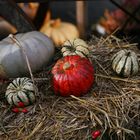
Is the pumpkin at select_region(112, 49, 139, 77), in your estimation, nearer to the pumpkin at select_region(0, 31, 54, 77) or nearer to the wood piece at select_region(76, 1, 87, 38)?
the pumpkin at select_region(0, 31, 54, 77)

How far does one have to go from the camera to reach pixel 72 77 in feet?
8.50

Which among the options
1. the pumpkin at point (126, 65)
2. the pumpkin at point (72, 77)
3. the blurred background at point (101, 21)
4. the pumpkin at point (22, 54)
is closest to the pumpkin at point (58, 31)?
the blurred background at point (101, 21)

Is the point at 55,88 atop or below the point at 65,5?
atop

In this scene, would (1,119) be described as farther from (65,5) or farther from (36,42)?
(65,5)

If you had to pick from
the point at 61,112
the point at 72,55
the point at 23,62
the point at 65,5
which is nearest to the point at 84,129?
the point at 61,112

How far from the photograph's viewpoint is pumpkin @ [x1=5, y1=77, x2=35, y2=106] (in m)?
2.60

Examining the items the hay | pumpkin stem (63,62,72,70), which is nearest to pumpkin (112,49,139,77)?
the hay

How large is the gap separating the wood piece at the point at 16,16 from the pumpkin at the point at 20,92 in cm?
80

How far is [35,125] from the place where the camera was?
96.3 inches

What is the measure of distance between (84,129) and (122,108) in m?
0.28

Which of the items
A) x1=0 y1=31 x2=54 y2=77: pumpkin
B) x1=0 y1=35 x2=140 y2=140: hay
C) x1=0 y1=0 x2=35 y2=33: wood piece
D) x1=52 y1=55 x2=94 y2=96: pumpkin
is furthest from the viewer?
x1=0 y1=0 x2=35 y2=33: wood piece

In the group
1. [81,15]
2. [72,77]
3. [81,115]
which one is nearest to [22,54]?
[72,77]

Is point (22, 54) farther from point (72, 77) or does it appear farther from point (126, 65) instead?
point (126, 65)

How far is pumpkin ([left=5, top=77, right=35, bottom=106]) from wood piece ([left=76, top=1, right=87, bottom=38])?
2.42m
